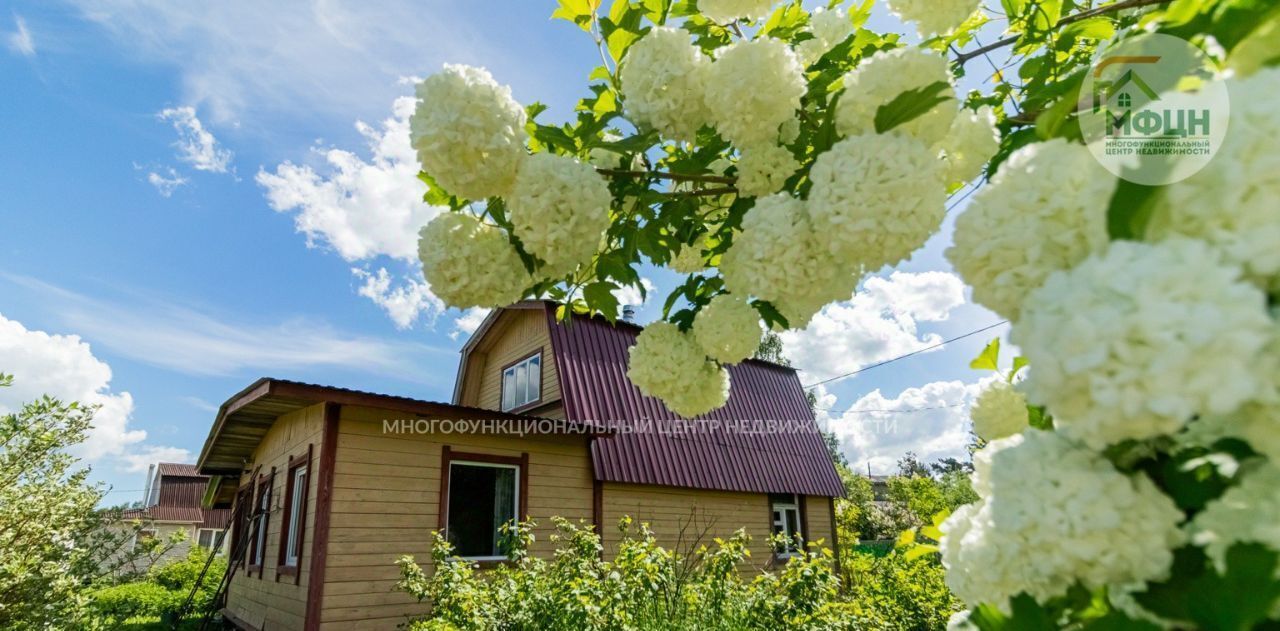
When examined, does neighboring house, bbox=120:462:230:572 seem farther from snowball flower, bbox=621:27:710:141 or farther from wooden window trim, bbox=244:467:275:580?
snowball flower, bbox=621:27:710:141

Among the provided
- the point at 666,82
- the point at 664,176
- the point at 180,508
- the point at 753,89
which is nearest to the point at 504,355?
the point at 664,176

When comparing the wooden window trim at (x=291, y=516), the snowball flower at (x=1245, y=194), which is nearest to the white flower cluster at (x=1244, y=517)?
the snowball flower at (x=1245, y=194)

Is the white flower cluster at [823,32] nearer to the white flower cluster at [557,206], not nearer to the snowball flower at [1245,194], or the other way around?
the white flower cluster at [557,206]

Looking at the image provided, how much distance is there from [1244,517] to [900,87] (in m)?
0.66

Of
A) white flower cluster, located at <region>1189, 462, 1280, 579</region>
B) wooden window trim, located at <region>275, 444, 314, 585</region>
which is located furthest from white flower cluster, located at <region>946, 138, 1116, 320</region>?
wooden window trim, located at <region>275, 444, 314, 585</region>

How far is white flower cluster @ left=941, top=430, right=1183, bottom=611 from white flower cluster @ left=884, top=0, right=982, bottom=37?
1.01 m

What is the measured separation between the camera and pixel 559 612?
4.05 m

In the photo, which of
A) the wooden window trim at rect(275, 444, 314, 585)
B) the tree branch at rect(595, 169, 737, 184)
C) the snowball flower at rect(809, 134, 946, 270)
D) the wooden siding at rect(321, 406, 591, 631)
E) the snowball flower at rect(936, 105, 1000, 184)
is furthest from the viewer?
the wooden window trim at rect(275, 444, 314, 585)

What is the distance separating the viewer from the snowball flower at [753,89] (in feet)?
3.38

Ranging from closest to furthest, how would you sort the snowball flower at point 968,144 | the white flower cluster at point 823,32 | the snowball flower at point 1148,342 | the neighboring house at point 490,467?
the snowball flower at point 1148,342 → the snowball flower at point 968,144 → the white flower cluster at point 823,32 → the neighboring house at point 490,467

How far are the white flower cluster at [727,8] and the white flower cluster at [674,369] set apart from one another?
26.6 inches

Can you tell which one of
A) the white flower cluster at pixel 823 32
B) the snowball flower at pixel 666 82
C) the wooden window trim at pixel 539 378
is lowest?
the snowball flower at pixel 666 82

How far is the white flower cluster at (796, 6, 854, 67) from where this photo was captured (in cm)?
155

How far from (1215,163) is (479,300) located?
100 cm
